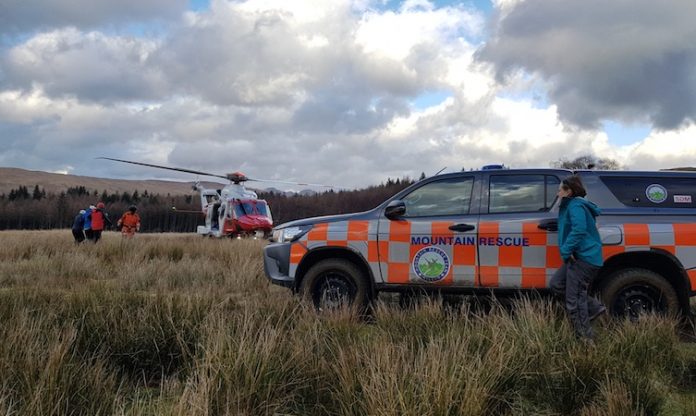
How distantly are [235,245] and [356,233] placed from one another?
9365 mm

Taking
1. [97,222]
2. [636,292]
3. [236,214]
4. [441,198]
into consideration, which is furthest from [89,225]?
[636,292]

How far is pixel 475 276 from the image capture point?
21.4 feet

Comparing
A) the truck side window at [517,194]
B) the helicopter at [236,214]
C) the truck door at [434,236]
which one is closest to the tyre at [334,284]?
the truck door at [434,236]

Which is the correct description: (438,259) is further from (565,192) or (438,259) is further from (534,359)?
(534,359)

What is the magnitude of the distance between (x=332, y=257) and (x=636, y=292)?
3377 mm

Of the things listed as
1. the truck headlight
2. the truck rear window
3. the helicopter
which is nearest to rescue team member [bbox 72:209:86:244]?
the helicopter

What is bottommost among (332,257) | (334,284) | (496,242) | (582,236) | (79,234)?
(334,284)

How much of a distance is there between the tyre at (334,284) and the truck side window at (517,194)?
1.72 metres

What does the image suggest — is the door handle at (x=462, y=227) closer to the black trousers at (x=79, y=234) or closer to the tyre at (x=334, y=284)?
the tyre at (x=334, y=284)

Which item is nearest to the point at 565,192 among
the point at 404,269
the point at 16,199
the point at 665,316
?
the point at 665,316

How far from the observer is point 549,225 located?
250 inches

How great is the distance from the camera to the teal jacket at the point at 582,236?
5527 mm

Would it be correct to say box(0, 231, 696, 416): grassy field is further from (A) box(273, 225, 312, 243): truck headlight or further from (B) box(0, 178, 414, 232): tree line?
(B) box(0, 178, 414, 232): tree line

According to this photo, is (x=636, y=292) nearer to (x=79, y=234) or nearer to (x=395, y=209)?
(x=395, y=209)
